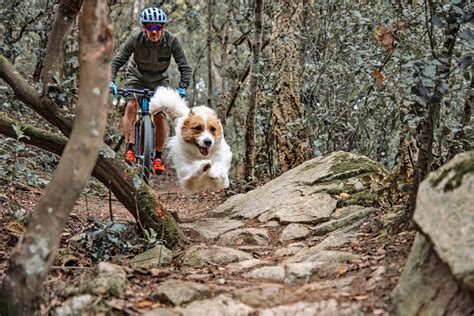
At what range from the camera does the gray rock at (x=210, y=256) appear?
189 inches

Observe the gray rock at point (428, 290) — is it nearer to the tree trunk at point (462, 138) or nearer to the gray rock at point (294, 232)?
the tree trunk at point (462, 138)

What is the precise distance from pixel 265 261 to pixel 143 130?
351 centimetres

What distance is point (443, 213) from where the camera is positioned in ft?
10.8

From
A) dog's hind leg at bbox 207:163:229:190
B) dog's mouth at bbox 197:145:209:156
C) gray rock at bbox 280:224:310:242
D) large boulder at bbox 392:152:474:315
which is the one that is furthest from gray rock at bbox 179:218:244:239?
large boulder at bbox 392:152:474:315

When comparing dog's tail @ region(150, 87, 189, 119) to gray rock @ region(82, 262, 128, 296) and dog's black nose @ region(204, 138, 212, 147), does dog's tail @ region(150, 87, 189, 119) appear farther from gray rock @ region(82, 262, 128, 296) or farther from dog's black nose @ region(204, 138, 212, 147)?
gray rock @ region(82, 262, 128, 296)

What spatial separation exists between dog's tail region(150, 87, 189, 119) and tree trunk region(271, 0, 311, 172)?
1.72m

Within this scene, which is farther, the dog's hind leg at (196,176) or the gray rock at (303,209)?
the dog's hind leg at (196,176)

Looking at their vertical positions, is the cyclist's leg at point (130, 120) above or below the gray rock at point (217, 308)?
above

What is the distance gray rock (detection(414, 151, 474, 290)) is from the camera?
3.05 metres

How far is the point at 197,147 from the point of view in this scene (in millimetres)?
7223

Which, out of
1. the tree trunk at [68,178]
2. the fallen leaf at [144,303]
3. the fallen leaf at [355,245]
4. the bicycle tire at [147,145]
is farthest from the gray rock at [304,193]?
the tree trunk at [68,178]

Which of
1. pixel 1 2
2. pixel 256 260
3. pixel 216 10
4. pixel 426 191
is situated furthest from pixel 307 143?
pixel 216 10

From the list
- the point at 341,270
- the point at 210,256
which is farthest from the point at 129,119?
the point at 341,270

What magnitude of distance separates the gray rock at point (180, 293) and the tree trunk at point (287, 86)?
4.97 meters
